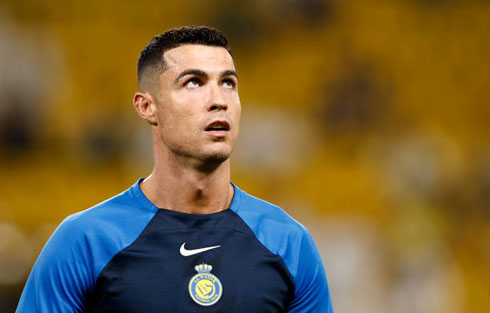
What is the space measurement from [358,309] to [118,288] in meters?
7.91

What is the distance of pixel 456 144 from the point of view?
11844 millimetres

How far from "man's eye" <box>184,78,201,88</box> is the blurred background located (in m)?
6.62

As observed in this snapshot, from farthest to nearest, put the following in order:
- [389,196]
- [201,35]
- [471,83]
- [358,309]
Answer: [471,83] < [389,196] < [358,309] < [201,35]

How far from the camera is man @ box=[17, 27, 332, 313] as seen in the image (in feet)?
8.91

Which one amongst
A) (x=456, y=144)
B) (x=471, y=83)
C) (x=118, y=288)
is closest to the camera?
(x=118, y=288)

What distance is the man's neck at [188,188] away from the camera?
115 inches

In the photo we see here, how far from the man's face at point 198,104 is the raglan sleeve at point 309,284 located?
0.50 metres

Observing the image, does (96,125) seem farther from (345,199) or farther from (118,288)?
(118,288)

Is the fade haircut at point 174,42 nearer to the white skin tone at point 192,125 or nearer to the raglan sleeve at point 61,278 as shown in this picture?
the white skin tone at point 192,125

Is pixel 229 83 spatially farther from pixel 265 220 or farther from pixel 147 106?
pixel 265 220

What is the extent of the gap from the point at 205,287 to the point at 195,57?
0.85 m

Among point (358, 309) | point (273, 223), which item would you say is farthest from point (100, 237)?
point (358, 309)

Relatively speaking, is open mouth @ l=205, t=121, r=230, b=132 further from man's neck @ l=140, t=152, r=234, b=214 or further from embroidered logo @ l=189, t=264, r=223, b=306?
embroidered logo @ l=189, t=264, r=223, b=306

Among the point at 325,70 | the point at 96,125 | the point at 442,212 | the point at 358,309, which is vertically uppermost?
the point at 325,70
